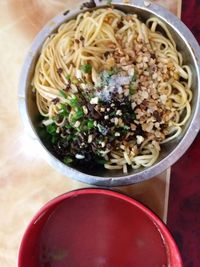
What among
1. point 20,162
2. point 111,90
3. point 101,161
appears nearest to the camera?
point 111,90

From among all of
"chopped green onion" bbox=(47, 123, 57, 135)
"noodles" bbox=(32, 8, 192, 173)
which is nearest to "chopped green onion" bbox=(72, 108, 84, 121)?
"noodles" bbox=(32, 8, 192, 173)

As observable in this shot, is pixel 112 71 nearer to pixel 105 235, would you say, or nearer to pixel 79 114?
pixel 79 114

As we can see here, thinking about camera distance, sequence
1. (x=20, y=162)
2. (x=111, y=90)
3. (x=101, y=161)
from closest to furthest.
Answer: (x=111, y=90)
(x=101, y=161)
(x=20, y=162)

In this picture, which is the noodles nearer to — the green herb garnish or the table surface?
the green herb garnish

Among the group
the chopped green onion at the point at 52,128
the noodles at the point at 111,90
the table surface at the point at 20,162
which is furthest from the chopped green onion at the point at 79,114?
the table surface at the point at 20,162

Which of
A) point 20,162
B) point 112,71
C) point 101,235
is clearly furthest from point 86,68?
point 101,235

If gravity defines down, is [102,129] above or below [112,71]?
below
